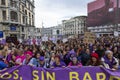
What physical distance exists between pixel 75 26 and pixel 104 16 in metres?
90.7

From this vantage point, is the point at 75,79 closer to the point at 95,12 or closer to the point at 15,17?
the point at 15,17

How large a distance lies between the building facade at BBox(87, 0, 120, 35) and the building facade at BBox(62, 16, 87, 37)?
67700 millimetres

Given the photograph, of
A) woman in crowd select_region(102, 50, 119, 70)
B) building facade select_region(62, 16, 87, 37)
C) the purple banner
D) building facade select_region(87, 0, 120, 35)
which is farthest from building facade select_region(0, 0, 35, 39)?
building facade select_region(62, 16, 87, 37)

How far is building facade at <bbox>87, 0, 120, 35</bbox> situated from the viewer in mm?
Result: 67562

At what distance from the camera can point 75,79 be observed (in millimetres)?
8328

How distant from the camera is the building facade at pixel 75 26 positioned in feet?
511

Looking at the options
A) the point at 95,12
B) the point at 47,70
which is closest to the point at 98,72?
the point at 47,70

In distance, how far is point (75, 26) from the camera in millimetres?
164000

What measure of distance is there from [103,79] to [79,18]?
494 ft

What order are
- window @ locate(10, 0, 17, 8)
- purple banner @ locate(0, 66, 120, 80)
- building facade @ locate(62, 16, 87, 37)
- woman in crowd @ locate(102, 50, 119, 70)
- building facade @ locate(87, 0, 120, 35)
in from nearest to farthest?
purple banner @ locate(0, 66, 120, 80) → woman in crowd @ locate(102, 50, 119, 70) → window @ locate(10, 0, 17, 8) → building facade @ locate(87, 0, 120, 35) → building facade @ locate(62, 16, 87, 37)

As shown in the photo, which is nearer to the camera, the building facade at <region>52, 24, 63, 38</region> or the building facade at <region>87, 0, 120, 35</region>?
the building facade at <region>52, 24, 63, 38</region>

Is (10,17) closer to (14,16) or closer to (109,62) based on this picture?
(14,16)

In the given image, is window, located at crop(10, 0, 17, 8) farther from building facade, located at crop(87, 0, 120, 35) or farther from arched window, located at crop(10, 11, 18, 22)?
building facade, located at crop(87, 0, 120, 35)

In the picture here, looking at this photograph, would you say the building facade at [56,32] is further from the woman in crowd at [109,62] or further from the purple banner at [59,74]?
the purple banner at [59,74]
